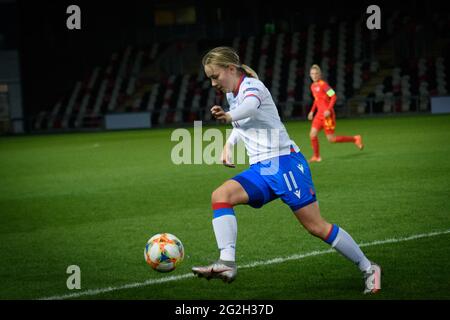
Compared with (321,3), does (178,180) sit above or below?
below

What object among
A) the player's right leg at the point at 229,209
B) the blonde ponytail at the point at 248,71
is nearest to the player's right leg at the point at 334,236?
the player's right leg at the point at 229,209

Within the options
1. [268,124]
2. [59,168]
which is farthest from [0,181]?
[268,124]

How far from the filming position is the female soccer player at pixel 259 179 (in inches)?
213

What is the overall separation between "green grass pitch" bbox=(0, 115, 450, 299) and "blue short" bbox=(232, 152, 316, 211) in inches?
26.7

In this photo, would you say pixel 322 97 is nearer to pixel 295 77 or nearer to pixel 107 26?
pixel 295 77

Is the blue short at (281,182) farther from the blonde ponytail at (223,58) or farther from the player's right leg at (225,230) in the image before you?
the blonde ponytail at (223,58)

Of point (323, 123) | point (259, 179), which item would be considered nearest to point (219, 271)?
point (259, 179)

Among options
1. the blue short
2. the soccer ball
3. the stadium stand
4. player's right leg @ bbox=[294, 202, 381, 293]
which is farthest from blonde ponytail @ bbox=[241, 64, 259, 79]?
the stadium stand

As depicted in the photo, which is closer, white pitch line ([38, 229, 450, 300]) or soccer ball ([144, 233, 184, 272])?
white pitch line ([38, 229, 450, 300])

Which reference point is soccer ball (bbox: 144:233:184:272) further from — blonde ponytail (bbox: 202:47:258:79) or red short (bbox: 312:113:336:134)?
red short (bbox: 312:113:336:134)

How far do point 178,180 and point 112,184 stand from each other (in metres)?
1.13

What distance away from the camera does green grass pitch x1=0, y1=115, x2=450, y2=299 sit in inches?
229

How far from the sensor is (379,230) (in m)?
7.88

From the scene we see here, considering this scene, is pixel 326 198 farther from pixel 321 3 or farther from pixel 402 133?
pixel 321 3
